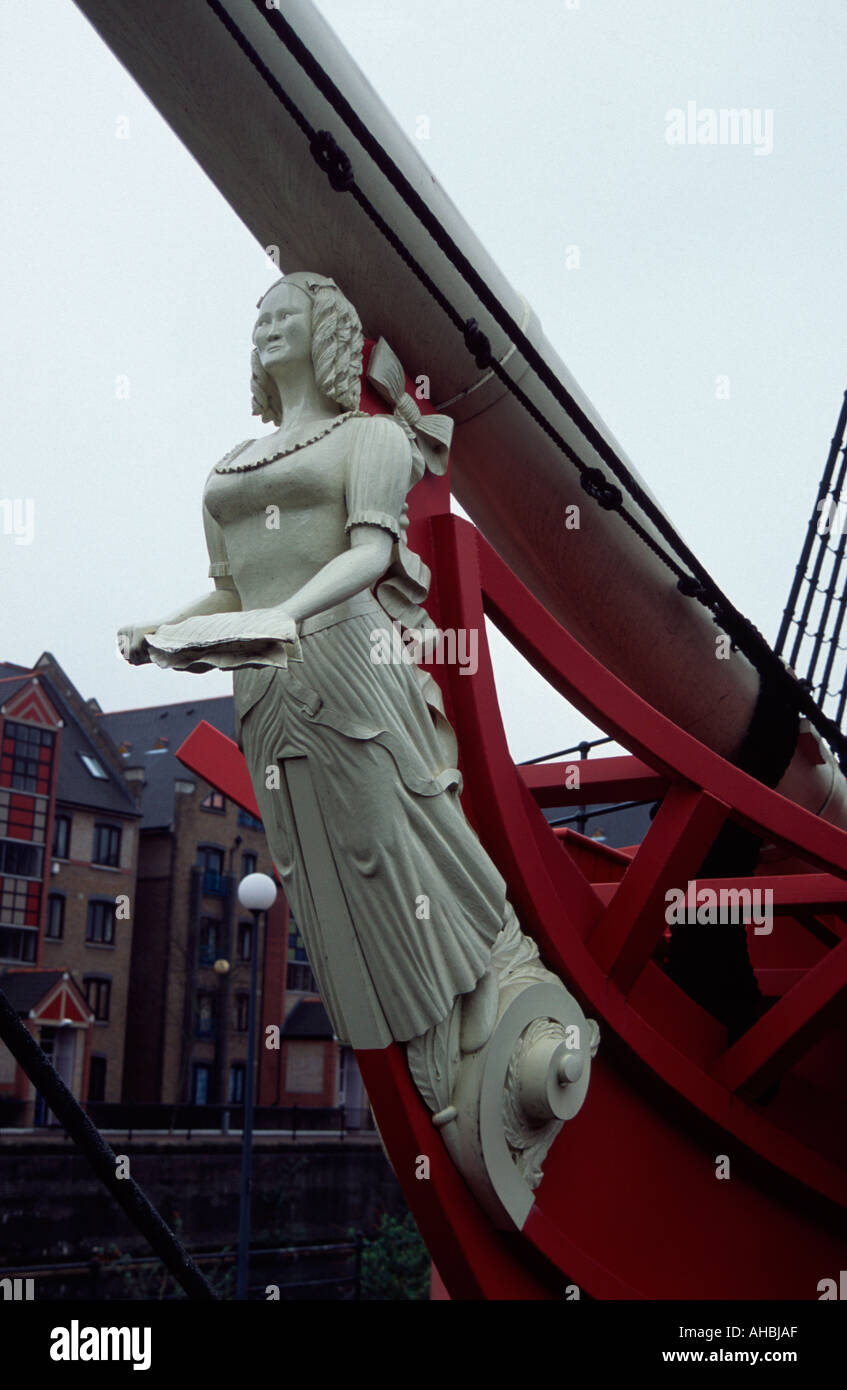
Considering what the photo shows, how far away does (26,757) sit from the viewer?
26953mm

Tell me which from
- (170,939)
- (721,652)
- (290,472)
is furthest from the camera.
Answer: (170,939)

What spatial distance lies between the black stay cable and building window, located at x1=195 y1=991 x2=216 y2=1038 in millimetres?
26285

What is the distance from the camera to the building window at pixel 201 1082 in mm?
29639

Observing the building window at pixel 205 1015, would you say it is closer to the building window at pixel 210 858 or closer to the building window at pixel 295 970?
the building window at pixel 295 970

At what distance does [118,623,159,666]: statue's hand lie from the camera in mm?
2924

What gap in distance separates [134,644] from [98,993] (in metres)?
26.5

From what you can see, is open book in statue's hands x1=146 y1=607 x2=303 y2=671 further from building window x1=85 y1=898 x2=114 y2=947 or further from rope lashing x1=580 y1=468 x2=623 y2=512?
building window x1=85 y1=898 x2=114 y2=947

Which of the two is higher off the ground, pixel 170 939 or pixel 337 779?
pixel 170 939

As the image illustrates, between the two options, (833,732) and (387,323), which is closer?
(387,323)

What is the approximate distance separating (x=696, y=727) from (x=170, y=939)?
85.5 feet

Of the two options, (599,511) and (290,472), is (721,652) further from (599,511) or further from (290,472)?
(290,472)

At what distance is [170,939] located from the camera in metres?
29.6

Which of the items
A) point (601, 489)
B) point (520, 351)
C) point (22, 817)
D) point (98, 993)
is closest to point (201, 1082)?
point (98, 993)

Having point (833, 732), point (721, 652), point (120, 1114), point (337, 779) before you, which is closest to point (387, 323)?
point (337, 779)
